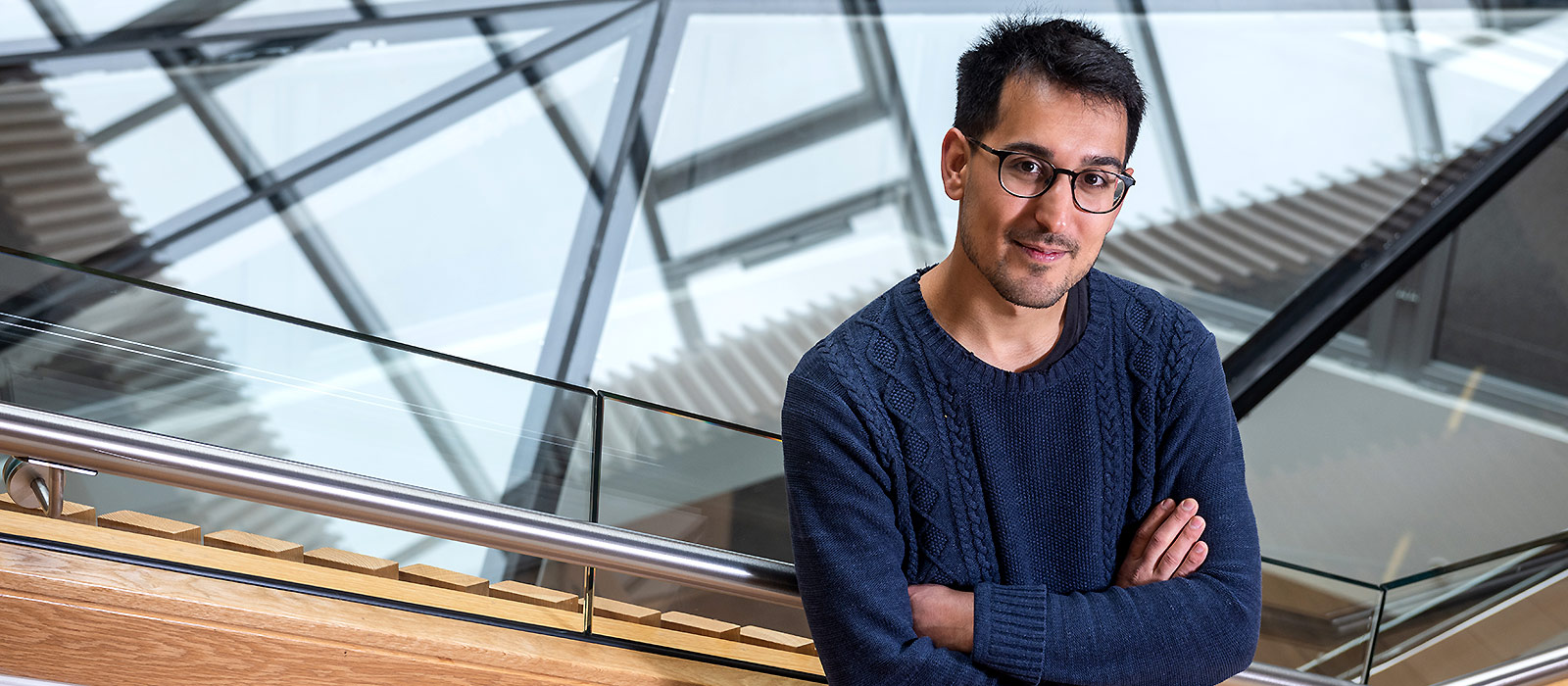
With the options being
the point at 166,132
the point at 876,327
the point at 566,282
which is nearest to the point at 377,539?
the point at 566,282

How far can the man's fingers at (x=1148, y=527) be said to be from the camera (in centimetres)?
150

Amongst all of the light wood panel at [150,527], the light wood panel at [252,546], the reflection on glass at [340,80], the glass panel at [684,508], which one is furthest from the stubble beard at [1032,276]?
the reflection on glass at [340,80]

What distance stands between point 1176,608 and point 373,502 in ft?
3.31

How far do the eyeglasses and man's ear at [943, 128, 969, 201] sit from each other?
6 centimetres

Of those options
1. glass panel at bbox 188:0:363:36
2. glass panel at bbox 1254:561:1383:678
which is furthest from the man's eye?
glass panel at bbox 188:0:363:36

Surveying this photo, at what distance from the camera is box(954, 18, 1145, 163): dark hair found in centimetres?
136

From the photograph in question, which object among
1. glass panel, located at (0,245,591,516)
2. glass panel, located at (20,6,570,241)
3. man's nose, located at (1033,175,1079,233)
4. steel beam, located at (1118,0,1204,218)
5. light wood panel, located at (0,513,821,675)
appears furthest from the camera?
steel beam, located at (1118,0,1204,218)

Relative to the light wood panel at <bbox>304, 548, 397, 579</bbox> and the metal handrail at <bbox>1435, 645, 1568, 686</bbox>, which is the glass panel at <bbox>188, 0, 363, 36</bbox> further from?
the metal handrail at <bbox>1435, 645, 1568, 686</bbox>

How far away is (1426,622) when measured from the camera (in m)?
3.11

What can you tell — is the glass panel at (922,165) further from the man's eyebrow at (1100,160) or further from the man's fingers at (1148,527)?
the man's eyebrow at (1100,160)

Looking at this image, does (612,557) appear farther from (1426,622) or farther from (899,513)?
(1426,622)

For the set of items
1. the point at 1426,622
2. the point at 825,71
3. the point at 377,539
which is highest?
the point at 825,71

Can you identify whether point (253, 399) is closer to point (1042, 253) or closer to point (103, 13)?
point (1042, 253)

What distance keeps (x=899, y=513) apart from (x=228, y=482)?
83cm
